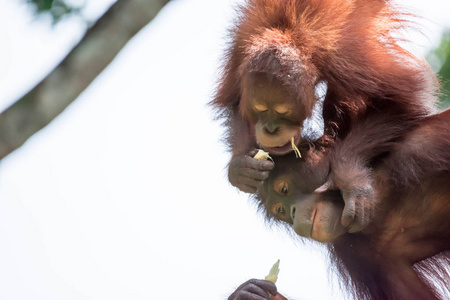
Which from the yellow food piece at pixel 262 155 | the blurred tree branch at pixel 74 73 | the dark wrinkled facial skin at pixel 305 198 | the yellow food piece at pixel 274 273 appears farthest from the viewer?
the yellow food piece at pixel 274 273

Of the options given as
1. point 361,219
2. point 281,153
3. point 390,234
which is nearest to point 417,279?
point 390,234

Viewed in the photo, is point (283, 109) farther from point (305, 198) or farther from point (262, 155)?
point (305, 198)

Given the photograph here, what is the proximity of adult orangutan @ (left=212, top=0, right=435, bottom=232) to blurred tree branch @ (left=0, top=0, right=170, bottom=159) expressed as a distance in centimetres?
65

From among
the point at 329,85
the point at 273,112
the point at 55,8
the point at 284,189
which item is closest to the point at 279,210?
the point at 284,189

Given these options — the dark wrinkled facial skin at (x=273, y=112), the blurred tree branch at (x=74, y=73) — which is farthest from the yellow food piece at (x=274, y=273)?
the blurred tree branch at (x=74, y=73)

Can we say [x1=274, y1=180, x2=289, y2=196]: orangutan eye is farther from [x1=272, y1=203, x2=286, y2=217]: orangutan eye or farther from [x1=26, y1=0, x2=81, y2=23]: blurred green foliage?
[x1=26, y1=0, x2=81, y2=23]: blurred green foliage

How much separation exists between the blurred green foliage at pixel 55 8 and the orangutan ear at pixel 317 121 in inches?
51.4

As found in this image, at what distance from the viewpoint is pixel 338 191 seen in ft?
11.2

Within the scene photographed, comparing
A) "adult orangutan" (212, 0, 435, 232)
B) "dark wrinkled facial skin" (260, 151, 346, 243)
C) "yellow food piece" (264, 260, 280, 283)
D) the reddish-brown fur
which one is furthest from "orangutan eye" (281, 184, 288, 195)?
"yellow food piece" (264, 260, 280, 283)

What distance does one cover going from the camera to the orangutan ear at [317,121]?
11.8 ft

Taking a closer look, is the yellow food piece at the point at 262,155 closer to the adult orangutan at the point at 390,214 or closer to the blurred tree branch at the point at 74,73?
the adult orangutan at the point at 390,214

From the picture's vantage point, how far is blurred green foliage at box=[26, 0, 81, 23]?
368cm

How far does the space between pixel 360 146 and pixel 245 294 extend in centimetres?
109

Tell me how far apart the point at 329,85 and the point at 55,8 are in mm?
1452
